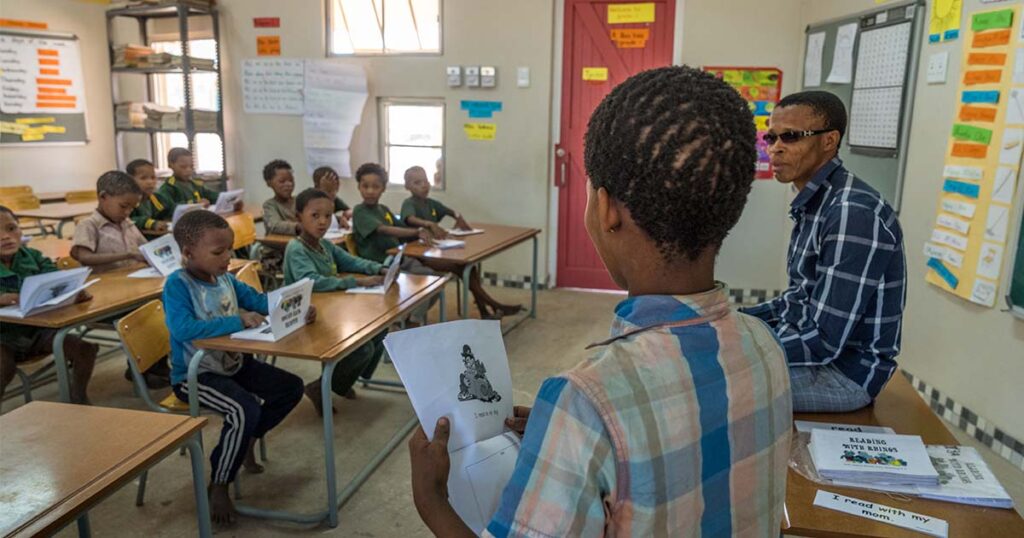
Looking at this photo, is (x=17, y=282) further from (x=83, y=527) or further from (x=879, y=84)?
(x=879, y=84)

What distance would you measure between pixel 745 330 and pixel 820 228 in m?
1.17

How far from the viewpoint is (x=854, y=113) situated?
13.1 feet

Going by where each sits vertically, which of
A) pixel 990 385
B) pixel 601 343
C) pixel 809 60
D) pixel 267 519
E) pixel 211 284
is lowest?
pixel 267 519

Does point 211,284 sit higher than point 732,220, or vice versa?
point 732,220

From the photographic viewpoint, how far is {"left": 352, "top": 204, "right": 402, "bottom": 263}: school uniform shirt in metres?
4.34

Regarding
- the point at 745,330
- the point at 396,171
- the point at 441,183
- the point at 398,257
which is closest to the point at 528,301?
the point at 441,183

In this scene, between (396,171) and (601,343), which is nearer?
(601,343)

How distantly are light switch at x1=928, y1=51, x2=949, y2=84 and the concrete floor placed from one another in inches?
63.2

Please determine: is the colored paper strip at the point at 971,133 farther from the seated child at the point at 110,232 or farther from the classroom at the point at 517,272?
the seated child at the point at 110,232

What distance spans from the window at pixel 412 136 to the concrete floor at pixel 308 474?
228cm

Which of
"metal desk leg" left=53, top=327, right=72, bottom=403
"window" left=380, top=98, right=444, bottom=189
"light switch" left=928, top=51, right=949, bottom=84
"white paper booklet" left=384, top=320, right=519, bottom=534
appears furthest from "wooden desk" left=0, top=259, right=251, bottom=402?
"light switch" left=928, top=51, right=949, bottom=84

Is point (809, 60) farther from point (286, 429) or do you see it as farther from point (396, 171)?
point (286, 429)

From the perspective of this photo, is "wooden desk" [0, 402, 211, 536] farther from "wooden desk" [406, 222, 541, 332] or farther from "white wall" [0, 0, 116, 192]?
"white wall" [0, 0, 116, 192]

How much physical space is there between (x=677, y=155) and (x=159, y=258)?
3171mm
